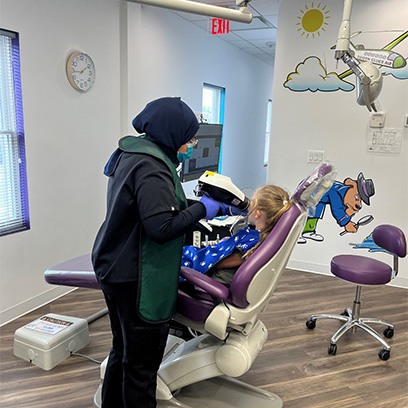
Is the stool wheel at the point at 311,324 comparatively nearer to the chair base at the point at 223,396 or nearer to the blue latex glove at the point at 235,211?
the chair base at the point at 223,396

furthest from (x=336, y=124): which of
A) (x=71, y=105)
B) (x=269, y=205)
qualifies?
(x=71, y=105)

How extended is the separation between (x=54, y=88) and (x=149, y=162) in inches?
71.2

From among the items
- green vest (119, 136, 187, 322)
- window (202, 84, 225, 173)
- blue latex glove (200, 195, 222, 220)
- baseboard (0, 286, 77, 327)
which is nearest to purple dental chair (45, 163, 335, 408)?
green vest (119, 136, 187, 322)

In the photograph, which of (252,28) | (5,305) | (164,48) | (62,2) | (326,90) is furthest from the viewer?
(252,28)

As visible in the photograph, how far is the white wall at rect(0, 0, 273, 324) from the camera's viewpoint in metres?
2.53

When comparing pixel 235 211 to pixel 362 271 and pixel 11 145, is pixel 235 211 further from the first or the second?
pixel 11 145

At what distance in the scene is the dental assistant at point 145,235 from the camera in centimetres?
125

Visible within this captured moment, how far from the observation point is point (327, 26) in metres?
3.28

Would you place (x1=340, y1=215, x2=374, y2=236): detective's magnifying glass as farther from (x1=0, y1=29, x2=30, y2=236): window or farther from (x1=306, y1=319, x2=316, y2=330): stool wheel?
(x1=0, y1=29, x2=30, y2=236): window

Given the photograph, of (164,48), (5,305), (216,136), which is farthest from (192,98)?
(5,305)

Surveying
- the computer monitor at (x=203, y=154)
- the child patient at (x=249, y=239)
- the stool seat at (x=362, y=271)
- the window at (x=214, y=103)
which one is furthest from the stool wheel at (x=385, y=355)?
the window at (x=214, y=103)

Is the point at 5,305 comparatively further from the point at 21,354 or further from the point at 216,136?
the point at 216,136

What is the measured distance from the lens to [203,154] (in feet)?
10.1

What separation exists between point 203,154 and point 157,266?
6.11 ft
